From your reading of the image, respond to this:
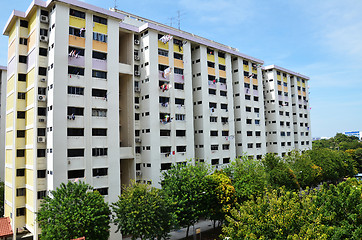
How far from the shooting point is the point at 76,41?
1187 inches

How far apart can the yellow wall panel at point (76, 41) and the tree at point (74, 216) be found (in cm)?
1608

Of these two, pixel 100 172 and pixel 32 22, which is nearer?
pixel 100 172

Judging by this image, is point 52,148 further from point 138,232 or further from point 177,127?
point 177,127

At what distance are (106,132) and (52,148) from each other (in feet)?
19.9

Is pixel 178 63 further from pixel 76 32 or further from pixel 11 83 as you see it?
pixel 11 83

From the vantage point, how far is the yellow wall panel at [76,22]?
30.0m

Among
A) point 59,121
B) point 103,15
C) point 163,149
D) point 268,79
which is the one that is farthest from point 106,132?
point 268,79

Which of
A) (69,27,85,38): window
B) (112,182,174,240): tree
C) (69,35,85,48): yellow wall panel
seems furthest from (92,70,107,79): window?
(112,182,174,240): tree

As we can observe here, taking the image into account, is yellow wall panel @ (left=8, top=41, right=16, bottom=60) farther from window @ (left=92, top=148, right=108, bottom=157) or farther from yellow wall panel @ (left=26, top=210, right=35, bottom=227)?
yellow wall panel @ (left=26, top=210, right=35, bottom=227)

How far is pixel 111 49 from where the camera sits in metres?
32.6

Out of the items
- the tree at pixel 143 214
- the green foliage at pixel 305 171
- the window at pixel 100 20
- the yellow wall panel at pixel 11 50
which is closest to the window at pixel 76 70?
the window at pixel 100 20

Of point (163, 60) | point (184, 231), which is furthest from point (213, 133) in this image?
point (184, 231)

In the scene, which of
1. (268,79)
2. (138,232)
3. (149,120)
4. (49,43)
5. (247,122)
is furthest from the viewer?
(268,79)

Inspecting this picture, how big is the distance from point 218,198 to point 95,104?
17.9 meters
